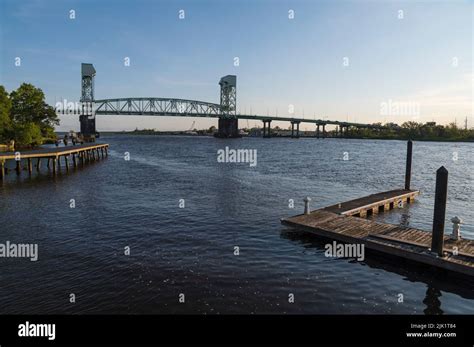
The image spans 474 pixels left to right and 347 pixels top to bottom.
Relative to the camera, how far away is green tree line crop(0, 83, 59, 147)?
66.4m

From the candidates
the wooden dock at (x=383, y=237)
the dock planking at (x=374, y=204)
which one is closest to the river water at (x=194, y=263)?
the wooden dock at (x=383, y=237)

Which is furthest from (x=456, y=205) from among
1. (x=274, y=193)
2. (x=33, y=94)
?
(x=33, y=94)

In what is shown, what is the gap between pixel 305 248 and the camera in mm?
17328

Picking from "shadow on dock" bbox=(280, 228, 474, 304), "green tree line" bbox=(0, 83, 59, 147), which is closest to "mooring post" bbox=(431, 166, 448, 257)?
"shadow on dock" bbox=(280, 228, 474, 304)

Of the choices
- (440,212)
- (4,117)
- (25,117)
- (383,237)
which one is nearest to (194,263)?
(383,237)

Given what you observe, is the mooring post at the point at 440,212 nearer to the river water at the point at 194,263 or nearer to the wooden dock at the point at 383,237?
the wooden dock at the point at 383,237

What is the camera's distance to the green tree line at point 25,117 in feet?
218

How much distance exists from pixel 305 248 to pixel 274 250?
1634 millimetres

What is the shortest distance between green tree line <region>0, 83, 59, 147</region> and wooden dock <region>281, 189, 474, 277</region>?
2529 inches

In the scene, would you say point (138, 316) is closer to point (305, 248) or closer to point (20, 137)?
point (305, 248)

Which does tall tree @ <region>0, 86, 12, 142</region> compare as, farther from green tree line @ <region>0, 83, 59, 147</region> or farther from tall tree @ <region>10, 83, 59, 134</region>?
tall tree @ <region>10, 83, 59, 134</region>

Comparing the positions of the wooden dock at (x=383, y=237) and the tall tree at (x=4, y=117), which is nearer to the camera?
the wooden dock at (x=383, y=237)

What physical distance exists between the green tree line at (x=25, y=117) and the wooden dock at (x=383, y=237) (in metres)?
64.2

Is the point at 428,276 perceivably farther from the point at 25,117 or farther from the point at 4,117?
the point at 25,117
